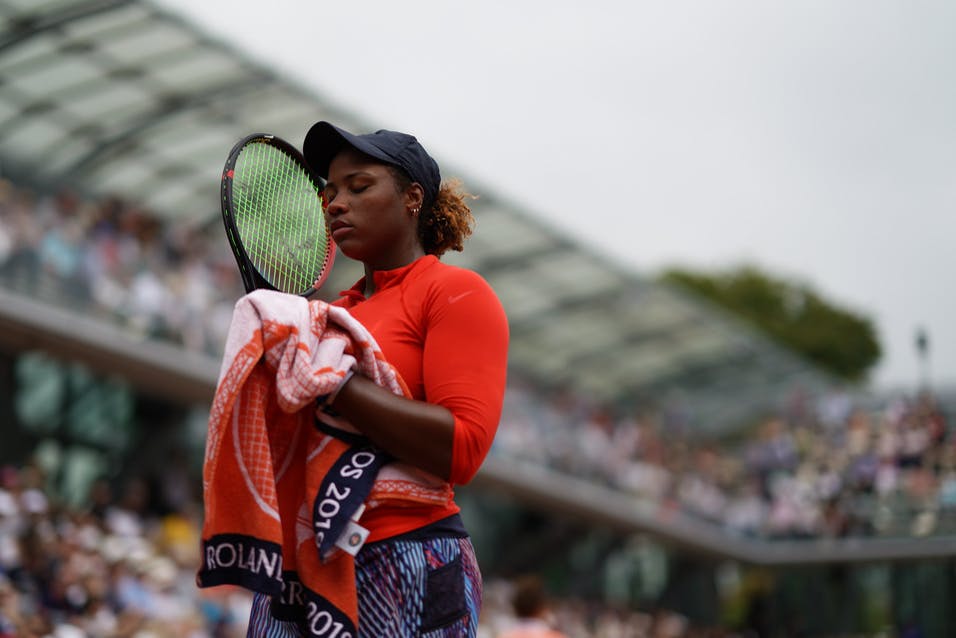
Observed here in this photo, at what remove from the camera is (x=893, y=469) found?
75.9ft

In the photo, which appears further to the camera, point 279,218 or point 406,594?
point 279,218

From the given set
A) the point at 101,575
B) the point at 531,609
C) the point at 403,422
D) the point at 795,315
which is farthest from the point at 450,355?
the point at 795,315

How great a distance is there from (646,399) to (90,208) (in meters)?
16.5

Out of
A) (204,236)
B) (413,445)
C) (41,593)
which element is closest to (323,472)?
(413,445)

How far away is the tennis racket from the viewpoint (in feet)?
9.35

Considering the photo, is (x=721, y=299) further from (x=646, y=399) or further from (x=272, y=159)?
(x=272, y=159)

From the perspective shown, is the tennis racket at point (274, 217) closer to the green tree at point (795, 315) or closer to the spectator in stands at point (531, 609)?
the spectator in stands at point (531, 609)

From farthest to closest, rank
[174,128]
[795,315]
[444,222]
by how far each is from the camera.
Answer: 1. [795,315]
2. [174,128]
3. [444,222]

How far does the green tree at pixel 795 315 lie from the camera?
160ft

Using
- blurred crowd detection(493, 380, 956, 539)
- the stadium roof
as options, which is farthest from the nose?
blurred crowd detection(493, 380, 956, 539)

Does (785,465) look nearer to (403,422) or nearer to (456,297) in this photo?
(456,297)

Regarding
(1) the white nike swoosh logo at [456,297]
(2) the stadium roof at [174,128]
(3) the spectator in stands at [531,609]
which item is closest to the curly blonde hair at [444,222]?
(1) the white nike swoosh logo at [456,297]

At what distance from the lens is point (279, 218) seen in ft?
9.82

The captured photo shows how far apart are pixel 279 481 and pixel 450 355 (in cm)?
43
